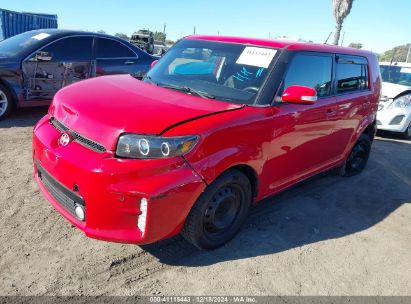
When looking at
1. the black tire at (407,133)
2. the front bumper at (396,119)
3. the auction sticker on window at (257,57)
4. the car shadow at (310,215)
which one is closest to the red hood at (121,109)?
the auction sticker on window at (257,57)

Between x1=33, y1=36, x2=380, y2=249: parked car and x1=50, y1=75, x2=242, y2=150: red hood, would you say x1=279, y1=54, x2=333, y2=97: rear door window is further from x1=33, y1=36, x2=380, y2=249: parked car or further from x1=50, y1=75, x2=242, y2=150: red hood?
x1=50, y1=75, x2=242, y2=150: red hood

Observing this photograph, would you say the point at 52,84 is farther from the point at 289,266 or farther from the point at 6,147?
the point at 289,266

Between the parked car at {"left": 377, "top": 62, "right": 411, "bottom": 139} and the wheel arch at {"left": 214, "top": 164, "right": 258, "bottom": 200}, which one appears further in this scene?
the parked car at {"left": 377, "top": 62, "right": 411, "bottom": 139}

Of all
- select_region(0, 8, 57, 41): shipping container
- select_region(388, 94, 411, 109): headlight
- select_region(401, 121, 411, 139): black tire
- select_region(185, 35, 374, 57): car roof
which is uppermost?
select_region(0, 8, 57, 41): shipping container

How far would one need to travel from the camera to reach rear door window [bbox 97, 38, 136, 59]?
22.7ft

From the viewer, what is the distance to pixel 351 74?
461cm

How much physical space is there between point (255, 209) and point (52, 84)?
4452 millimetres

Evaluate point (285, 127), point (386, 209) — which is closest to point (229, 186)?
point (285, 127)

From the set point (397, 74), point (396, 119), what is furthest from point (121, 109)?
point (397, 74)

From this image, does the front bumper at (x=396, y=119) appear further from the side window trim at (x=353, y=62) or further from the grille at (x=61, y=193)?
the grille at (x=61, y=193)

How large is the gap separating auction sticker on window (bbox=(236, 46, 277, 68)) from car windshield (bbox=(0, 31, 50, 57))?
14.4 feet

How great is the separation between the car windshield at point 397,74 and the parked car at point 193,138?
659 cm

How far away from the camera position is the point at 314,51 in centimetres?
381

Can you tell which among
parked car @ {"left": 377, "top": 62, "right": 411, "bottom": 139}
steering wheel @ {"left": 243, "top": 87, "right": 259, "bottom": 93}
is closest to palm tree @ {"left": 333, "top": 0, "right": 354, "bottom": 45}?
parked car @ {"left": 377, "top": 62, "right": 411, "bottom": 139}
